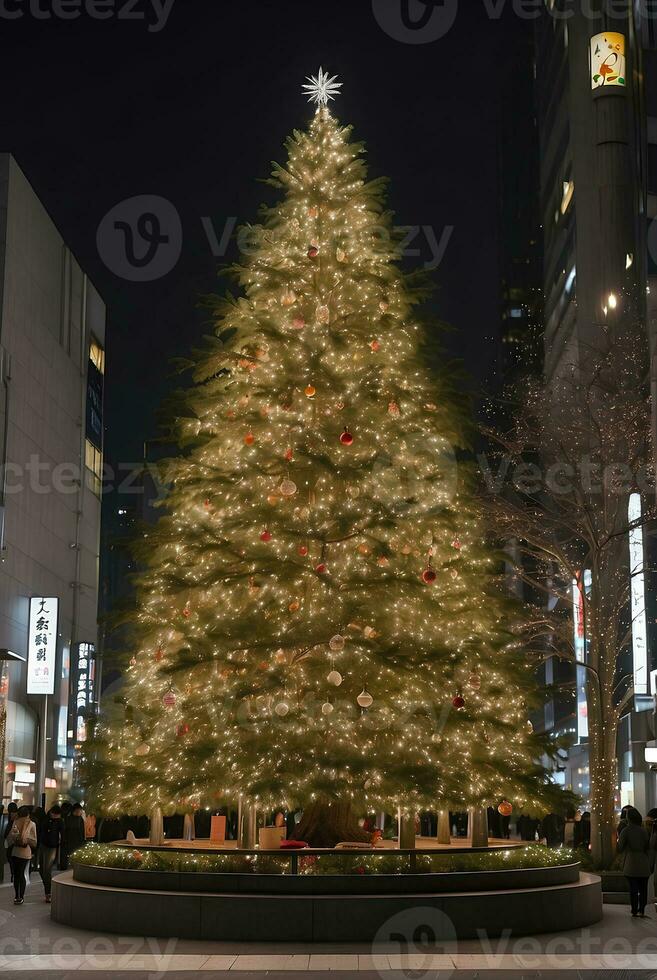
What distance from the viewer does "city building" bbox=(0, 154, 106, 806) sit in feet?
155

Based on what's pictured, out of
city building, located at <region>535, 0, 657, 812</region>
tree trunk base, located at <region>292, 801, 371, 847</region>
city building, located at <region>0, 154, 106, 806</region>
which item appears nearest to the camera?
tree trunk base, located at <region>292, 801, 371, 847</region>

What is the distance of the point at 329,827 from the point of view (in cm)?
1792

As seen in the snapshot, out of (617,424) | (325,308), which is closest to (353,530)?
(325,308)

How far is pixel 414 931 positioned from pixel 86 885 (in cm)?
448

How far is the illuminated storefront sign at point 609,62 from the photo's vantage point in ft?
250

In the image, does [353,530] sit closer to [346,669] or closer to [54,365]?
[346,669]

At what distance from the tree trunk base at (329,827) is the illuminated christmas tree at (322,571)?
170cm

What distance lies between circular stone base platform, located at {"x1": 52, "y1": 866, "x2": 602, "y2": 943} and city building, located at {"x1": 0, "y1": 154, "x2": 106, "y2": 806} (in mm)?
27197

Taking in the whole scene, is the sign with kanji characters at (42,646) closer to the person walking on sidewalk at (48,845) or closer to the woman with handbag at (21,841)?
the person walking on sidewalk at (48,845)

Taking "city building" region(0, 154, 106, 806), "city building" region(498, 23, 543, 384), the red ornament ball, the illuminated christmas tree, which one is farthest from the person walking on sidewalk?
"city building" region(498, 23, 543, 384)

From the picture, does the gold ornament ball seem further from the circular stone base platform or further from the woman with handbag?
the woman with handbag

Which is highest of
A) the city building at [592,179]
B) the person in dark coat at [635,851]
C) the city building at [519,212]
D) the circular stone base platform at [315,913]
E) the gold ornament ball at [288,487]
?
the city building at [519,212]

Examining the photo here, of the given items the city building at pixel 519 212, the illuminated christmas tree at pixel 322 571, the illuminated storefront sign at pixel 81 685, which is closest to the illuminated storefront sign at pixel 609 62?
the city building at pixel 519 212

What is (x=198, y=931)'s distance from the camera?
14.6 meters
